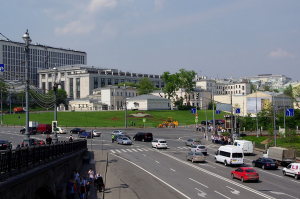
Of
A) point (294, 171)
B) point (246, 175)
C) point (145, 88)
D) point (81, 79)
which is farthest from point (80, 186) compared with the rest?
point (81, 79)

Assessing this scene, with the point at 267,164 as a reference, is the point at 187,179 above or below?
below

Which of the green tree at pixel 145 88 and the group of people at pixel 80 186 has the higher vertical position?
the green tree at pixel 145 88

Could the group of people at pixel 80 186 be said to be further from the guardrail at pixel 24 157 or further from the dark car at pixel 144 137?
the dark car at pixel 144 137

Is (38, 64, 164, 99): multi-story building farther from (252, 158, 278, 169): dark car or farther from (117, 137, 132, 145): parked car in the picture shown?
(252, 158, 278, 169): dark car

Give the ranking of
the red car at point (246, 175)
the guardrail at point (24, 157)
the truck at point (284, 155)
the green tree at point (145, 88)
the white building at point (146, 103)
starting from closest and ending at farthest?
the guardrail at point (24, 157) < the red car at point (246, 175) < the truck at point (284, 155) < the white building at point (146, 103) < the green tree at point (145, 88)

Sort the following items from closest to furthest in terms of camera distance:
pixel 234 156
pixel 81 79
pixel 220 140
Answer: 1. pixel 234 156
2. pixel 220 140
3. pixel 81 79

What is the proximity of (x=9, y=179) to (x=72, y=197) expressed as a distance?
10120mm

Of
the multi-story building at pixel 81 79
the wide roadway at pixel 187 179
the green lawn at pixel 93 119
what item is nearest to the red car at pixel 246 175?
the wide roadway at pixel 187 179

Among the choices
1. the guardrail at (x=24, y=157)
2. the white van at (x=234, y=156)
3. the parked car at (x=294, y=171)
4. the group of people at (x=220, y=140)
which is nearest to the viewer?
the guardrail at (x=24, y=157)

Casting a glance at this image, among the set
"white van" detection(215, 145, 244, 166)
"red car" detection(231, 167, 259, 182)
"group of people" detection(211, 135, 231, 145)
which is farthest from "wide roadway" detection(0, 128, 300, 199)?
"group of people" detection(211, 135, 231, 145)

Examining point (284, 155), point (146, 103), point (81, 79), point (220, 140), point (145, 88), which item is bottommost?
point (220, 140)

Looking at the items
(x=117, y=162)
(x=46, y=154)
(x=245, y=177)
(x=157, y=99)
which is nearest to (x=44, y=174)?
(x=46, y=154)

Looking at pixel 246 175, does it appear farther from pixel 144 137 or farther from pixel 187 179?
pixel 144 137

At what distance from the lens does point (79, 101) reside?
465 feet
